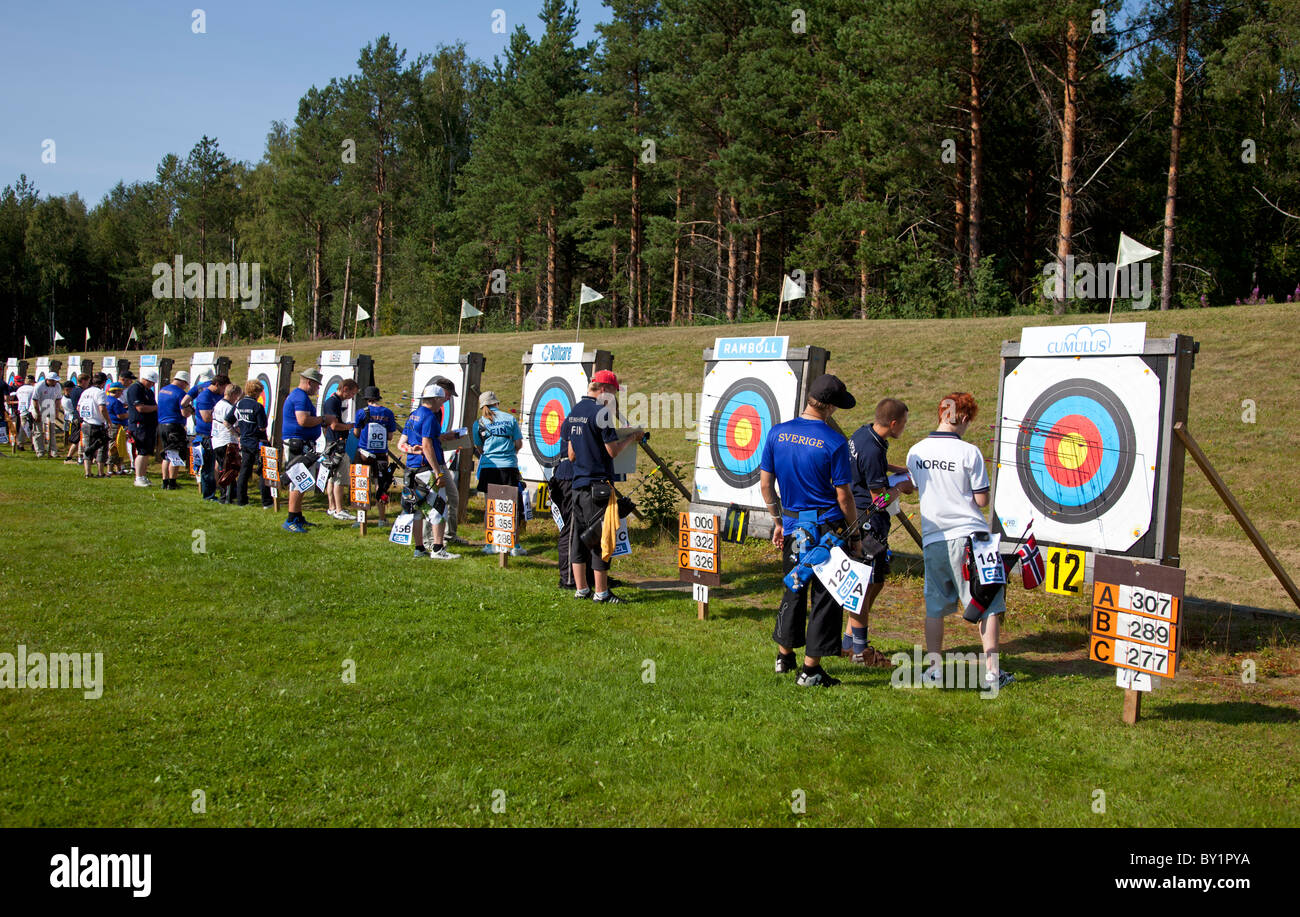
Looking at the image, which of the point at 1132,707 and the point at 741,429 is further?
the point at 741,429

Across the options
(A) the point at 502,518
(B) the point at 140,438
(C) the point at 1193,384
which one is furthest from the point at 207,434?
(C) the point at 1193,384

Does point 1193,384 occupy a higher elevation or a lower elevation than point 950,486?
higher

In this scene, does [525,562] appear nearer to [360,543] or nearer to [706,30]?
[360,543]

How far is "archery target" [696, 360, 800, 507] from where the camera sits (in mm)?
10031

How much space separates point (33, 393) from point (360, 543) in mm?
15772

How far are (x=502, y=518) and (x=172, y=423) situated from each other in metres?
9.00

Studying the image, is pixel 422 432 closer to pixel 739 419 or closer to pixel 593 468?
pixel 593 468

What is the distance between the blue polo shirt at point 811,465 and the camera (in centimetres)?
598

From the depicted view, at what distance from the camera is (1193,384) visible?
1661 centimetres

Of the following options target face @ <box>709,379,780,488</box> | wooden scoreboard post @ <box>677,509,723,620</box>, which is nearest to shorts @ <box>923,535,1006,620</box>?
wooden scoreboard post @ <box>677,509,723,620</box>

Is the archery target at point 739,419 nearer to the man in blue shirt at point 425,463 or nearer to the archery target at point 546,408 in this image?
the archery target at point 546,408

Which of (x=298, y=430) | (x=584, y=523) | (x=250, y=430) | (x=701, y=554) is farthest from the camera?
(x=250, y=430)

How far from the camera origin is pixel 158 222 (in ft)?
261

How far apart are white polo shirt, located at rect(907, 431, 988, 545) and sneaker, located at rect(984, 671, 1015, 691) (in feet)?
3.37
